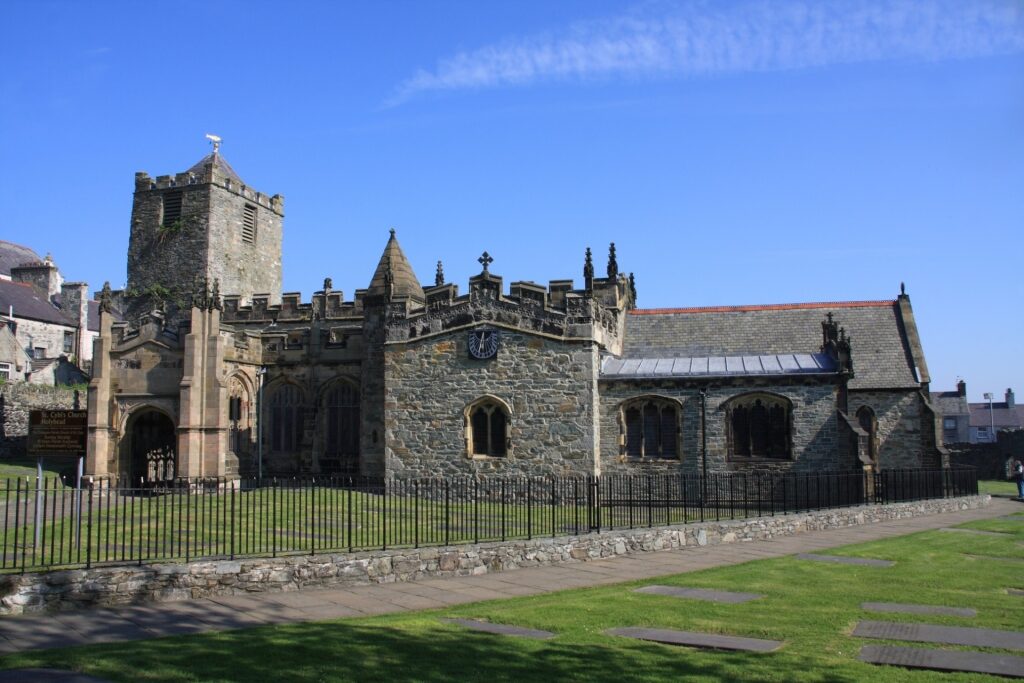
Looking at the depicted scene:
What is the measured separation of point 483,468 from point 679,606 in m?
17.6

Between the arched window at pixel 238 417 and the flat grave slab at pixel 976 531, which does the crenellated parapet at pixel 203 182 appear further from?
the flat grave slab at pixel 976 531

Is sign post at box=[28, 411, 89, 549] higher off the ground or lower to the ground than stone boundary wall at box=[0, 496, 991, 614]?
higher

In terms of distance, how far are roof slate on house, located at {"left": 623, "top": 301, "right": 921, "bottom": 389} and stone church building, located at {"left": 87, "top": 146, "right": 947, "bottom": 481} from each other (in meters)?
0.08

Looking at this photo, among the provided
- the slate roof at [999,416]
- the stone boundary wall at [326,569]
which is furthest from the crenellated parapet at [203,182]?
the slate roof at [999,416]

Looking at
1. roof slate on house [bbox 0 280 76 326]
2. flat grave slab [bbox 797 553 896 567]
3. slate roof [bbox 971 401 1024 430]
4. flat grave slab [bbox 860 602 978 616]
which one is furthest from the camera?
slate roof [bbox 971 401 1024 430]

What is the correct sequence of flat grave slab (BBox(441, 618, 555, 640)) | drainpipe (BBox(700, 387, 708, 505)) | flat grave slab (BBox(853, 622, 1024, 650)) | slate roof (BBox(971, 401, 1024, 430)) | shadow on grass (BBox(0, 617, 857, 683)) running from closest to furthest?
1. shadow on grass (BBox(0, 617, 857, 683))
2. flat grave slab (BBox(853, 622, 1024, 650))
3. flat grave slab (BBox(441, 618, 555, 640))
4. drainpipe (BBox(700, 387, 708, 505))
5. slate roof (BBox(971, 401, 1024, 430))

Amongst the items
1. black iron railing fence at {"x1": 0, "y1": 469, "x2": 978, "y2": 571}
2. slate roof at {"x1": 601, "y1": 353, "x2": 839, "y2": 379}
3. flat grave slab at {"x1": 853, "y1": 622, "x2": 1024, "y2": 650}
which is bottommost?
flat grave slab at {"x1": 853, "y1": 622, "x2": 1024, "y2": 650}

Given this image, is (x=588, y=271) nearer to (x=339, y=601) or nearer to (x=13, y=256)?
(x=339, y=601)

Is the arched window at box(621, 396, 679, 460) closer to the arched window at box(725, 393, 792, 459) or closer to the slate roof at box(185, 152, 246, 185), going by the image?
the arched window at box(725, 393, 792, 459)

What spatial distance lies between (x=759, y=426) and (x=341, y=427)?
14792 millimetres

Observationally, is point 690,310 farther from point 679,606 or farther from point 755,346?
point 679,606

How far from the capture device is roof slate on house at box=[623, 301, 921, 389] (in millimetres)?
32750

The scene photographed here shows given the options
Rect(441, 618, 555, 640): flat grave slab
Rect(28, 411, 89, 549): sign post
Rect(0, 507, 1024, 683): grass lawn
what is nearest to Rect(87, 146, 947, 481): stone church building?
Rect(28, 411, 89, 549): sign post

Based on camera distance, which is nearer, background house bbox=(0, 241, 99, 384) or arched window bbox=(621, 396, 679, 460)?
arched window bbox=(621, 396, 679, 460)
